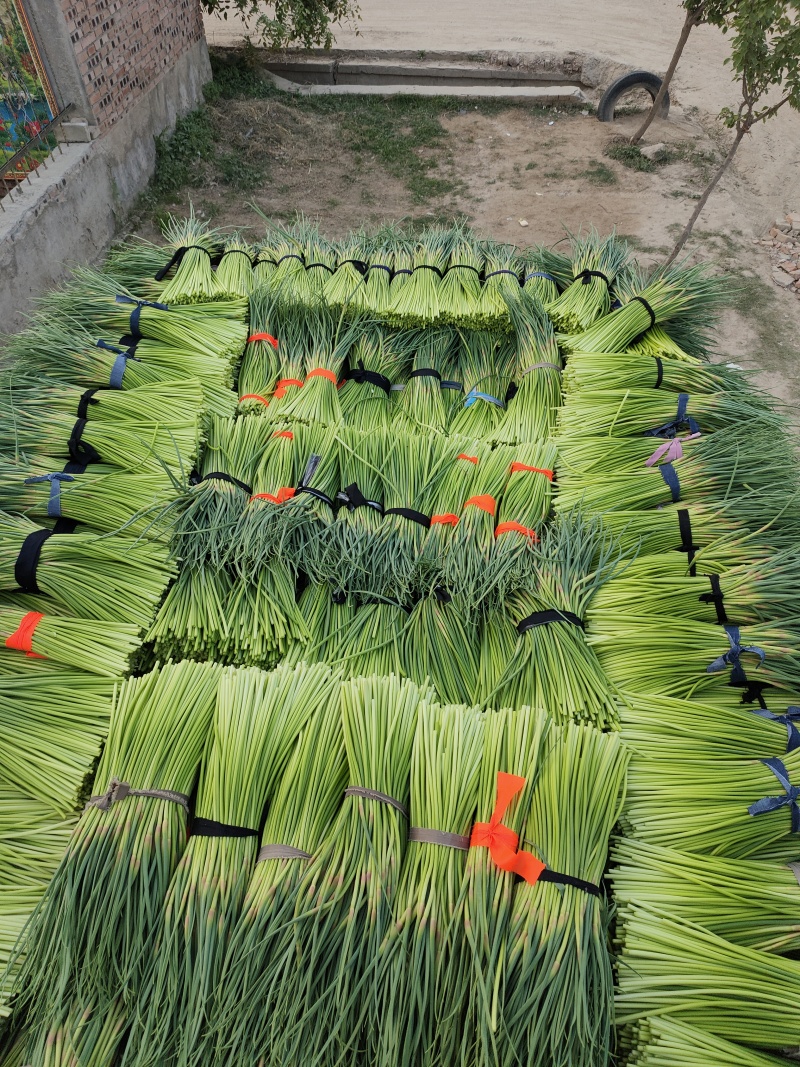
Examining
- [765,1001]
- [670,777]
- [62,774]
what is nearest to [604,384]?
[670,777]

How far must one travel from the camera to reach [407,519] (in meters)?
2.22

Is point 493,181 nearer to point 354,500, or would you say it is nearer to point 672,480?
point 672,480

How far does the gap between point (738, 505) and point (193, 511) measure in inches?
71.4

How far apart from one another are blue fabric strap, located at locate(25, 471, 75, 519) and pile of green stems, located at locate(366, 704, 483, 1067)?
1349 mm

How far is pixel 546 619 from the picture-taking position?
1909mm

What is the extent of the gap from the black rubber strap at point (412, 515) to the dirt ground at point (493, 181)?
4.61m

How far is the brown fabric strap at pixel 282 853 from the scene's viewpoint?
1450 millimetres

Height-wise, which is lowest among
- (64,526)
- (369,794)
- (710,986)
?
(710,986)

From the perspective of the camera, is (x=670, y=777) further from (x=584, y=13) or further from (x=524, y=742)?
(x=584, y=13)

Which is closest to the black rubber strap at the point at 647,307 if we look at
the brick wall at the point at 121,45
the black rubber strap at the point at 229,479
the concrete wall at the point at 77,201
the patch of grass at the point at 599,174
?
the black rubber strap at the point at 229,479

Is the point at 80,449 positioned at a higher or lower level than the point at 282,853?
higher

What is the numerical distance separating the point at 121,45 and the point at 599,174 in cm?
515

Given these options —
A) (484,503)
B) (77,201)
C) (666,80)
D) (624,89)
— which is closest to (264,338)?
(484,503)

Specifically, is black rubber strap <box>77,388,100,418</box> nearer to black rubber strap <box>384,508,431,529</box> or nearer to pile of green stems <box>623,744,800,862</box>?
black rubber strap <box>384,508,431,529</box>
